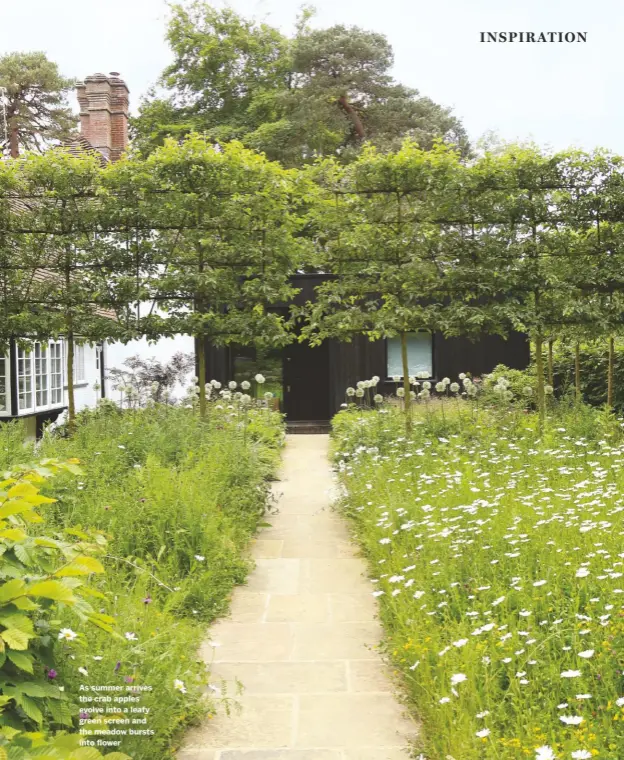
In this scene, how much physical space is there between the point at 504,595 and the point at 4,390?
12.7 m

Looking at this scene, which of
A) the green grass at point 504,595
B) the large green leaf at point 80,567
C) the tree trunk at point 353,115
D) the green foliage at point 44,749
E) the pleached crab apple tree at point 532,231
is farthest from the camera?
the tree trunk at point 353,115

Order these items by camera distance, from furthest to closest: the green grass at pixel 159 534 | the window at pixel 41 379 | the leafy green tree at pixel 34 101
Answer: the leafy green tree at pixel 34 101 → the window at pixel 41 379 → the green grass at pixel 159 534

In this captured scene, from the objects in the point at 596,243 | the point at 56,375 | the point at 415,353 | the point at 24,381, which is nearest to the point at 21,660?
the point at 596,243

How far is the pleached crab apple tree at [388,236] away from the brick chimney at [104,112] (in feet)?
34.9

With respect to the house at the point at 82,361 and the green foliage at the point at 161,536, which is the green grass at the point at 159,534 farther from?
the house at the point at 82,361

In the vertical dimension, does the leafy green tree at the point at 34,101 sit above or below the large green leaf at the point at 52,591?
above

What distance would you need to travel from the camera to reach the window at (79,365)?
18.2m

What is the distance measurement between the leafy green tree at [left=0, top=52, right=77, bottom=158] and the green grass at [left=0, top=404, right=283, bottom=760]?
70.6 ft

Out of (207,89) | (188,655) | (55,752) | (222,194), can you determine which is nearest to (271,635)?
(188,655)

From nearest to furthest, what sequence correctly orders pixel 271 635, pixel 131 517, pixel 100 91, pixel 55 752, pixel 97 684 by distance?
pixel 55 752 < pixel 97 684 < pixel 271 635 < pixel 131 517 < pixel 100 91

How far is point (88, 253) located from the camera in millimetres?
11422

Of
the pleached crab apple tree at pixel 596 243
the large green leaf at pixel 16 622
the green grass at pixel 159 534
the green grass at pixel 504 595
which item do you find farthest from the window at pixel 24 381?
the large green leaf at pixel 16 622

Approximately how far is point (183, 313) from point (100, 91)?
11876 millimetres

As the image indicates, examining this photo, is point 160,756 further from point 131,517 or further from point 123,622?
point 131,517
